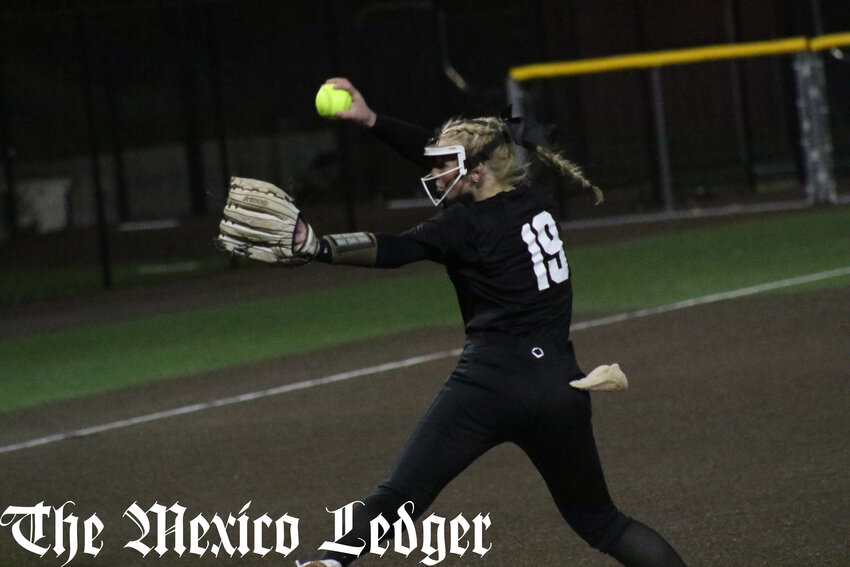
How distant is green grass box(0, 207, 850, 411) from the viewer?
1316 centimetres

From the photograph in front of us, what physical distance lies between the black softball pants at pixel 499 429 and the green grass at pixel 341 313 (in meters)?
7.34

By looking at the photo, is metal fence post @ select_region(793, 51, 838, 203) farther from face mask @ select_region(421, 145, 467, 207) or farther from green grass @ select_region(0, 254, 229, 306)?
face mask @ select_region(421, 145, 467, 207)

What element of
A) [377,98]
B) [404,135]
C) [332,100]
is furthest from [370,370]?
[377,98]

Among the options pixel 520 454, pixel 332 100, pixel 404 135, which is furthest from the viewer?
pixel 520 454

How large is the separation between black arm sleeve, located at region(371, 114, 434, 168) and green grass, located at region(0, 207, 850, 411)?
685 cm

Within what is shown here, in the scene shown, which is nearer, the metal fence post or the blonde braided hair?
the blonde braided hair

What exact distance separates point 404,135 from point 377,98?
66.1 ft

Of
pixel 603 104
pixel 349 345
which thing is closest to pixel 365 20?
pixel 603 104

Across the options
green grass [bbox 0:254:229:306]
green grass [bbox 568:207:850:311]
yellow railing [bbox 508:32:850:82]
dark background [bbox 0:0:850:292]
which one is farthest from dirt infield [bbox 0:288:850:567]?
dark background [bbox 0:0:850:292]

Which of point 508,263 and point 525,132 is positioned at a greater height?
point 525,132

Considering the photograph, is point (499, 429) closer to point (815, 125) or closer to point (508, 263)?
point (508, 263)

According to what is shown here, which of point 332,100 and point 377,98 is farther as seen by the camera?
point 377,98

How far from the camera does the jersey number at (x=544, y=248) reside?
504 cm

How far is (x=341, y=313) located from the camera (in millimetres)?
15695
